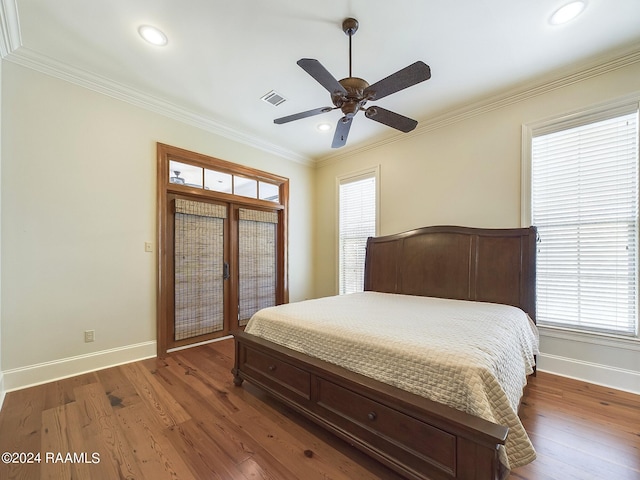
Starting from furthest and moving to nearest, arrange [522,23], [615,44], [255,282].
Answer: [255,282]
[615,44]
[522,23]

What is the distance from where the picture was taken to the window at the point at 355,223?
4.22 meters

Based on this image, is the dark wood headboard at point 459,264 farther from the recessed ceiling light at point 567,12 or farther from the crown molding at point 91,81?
the crown molding at point 91,81

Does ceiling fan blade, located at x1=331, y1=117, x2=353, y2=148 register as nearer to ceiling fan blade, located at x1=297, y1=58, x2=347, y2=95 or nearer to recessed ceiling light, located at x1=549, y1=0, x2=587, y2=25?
ceiling fan blade, located at x1=297, y1=58, x2=347, y2=95

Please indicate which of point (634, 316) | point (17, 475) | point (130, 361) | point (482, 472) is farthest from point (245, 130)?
point (634, 316)

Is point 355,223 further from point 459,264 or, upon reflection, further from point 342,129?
point 342,129

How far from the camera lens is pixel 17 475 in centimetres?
142

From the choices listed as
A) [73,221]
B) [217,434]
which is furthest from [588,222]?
[73,221]

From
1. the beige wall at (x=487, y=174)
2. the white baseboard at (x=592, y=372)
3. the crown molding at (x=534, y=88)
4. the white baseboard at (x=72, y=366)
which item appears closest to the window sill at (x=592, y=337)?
the beige wall at (x=487, y=174)

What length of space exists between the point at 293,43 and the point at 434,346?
8.18 feet

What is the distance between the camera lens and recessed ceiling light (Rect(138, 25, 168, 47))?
212 centimetres

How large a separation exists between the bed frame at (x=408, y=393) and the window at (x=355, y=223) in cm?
48

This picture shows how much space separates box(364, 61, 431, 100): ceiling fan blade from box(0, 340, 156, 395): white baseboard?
339 cm

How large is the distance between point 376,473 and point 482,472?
0.59 meters

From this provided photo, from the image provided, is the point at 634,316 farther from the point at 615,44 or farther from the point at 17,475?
the point at 17,475
